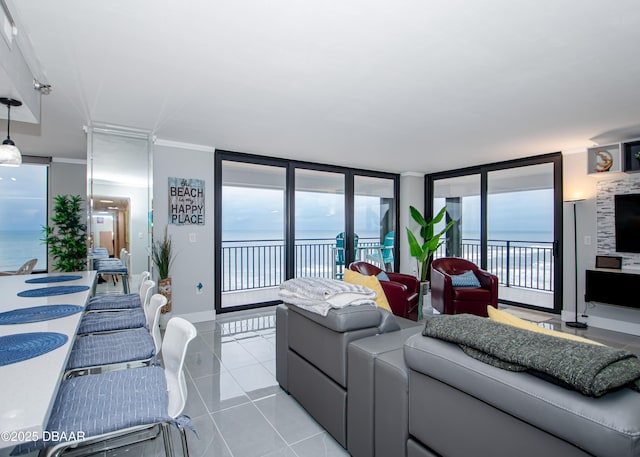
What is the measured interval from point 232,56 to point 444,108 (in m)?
2.02

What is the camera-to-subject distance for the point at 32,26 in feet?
6.22

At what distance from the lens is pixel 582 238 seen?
468cm

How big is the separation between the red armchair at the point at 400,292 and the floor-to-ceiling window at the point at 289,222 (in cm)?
155

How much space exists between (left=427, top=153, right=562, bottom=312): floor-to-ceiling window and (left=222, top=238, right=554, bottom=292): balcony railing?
2cm

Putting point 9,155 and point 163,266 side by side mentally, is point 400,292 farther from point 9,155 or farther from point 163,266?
point 9,155

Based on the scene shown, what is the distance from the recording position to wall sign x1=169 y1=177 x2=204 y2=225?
176 inches

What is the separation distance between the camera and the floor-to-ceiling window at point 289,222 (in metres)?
5.51

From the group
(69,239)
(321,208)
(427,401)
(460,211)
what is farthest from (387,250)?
(427,401)

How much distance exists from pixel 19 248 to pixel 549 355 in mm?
7576

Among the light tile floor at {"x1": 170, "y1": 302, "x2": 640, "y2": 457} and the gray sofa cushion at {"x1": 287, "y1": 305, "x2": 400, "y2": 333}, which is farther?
the light tile floor at {"x1": 170, "y1": 302, "x2": 640, "y2": 457}

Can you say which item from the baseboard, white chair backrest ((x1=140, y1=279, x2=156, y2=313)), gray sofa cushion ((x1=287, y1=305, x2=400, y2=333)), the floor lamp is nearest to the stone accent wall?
the floor lamp

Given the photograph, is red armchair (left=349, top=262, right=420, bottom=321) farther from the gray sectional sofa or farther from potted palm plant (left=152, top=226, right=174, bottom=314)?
potted palm plant (left=152, top=226, right=174, bottom=314)

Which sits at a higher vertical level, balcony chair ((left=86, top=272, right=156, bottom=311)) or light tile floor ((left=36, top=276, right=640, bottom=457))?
balcony chair ((left=86, top=272, right=156, bottom=311))

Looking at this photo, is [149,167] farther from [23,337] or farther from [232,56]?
[23,337]
